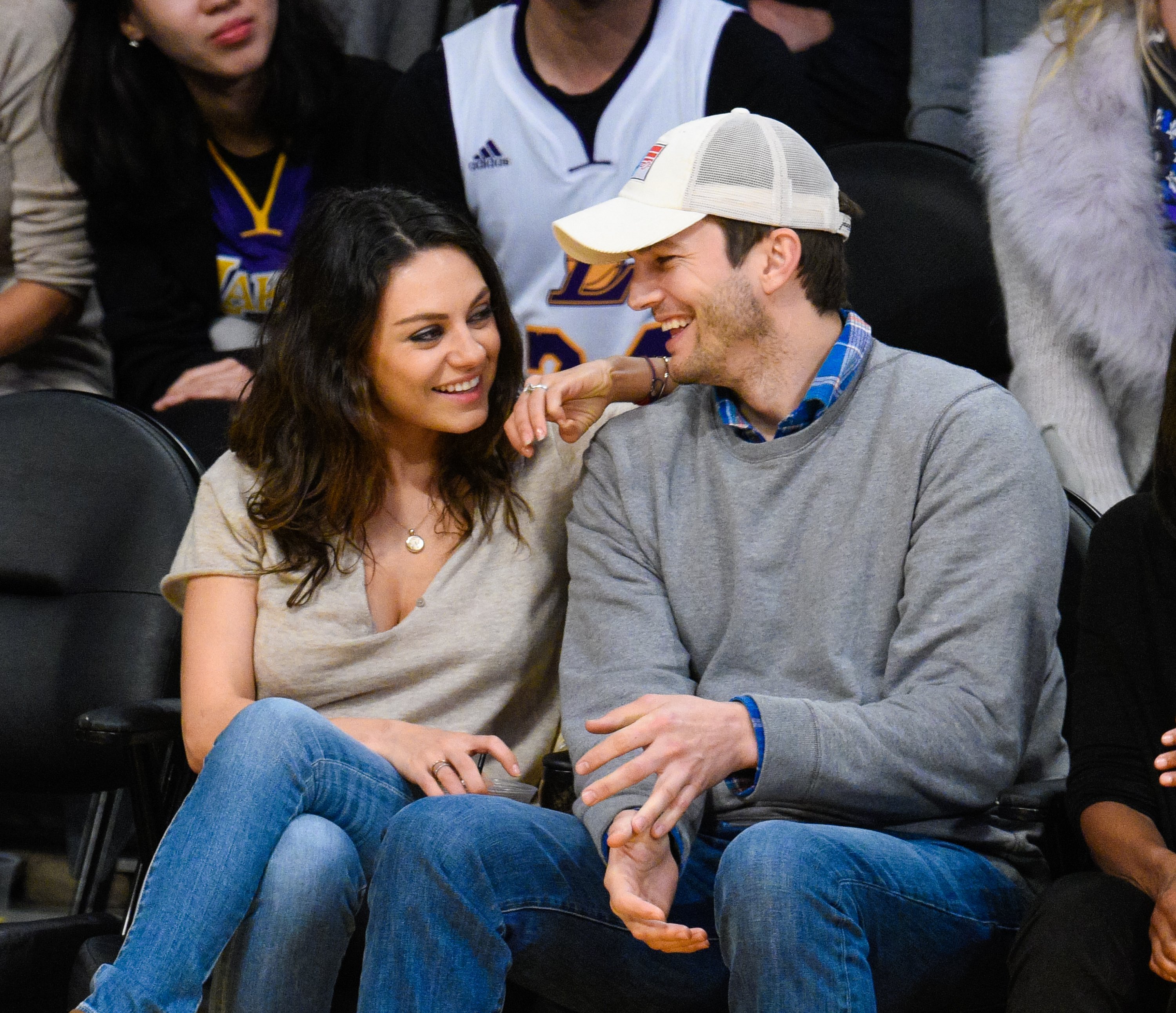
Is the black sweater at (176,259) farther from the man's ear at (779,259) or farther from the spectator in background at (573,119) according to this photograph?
the man's ear at (779,259)

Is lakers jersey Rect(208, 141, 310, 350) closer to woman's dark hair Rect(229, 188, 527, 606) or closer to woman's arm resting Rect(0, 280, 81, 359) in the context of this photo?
woman's arm resting Rect(0, 280, 81, 359)

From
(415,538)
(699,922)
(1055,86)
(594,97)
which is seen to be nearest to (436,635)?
(415,538)

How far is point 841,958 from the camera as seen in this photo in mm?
1489

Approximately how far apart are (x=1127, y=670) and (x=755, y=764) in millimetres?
438

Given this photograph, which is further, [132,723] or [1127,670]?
[132,723]

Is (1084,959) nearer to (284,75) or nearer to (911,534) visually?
(911,534)

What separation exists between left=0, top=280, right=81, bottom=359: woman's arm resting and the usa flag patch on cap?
144 centimetres

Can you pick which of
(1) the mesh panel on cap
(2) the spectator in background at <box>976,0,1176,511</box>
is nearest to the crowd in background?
(2) the spectator in background at <box>976,0,1176,511</box>

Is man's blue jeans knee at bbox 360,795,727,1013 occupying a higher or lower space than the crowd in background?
lower

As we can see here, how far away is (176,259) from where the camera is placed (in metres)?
2.88

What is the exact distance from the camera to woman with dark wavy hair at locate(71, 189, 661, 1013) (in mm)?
2020

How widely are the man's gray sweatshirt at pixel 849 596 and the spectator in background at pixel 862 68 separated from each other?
3.78ft

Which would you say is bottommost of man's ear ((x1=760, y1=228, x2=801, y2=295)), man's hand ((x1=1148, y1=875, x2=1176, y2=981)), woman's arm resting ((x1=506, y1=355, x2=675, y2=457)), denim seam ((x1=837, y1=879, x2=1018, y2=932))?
denim seam ((x1=837, y1=879, x2=1018, y2=932))

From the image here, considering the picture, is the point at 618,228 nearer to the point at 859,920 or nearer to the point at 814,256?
the point at 814,256
